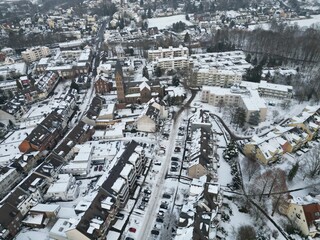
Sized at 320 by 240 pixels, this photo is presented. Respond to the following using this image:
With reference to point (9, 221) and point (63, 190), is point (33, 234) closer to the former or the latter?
point (9, 221)

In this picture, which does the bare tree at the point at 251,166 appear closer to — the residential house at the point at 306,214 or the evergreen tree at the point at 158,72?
the residential house at the point at 306,214

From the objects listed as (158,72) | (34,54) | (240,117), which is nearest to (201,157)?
(240,117)

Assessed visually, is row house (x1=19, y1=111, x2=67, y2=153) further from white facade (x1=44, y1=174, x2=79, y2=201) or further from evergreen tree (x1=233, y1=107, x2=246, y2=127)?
evergreen tree (x1=233, y1=107, x2=246, y2=127)

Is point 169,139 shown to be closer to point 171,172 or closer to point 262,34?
point 171,172

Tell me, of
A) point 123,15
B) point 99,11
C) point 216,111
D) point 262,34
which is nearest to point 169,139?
point 216,111

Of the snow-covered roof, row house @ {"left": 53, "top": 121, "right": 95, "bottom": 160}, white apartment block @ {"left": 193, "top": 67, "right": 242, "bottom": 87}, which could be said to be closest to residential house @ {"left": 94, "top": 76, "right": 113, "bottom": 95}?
row house @ {"left": 53, "top": 121, "right": 95, "bottom": 160}

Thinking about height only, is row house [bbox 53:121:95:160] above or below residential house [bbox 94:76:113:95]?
A: below
